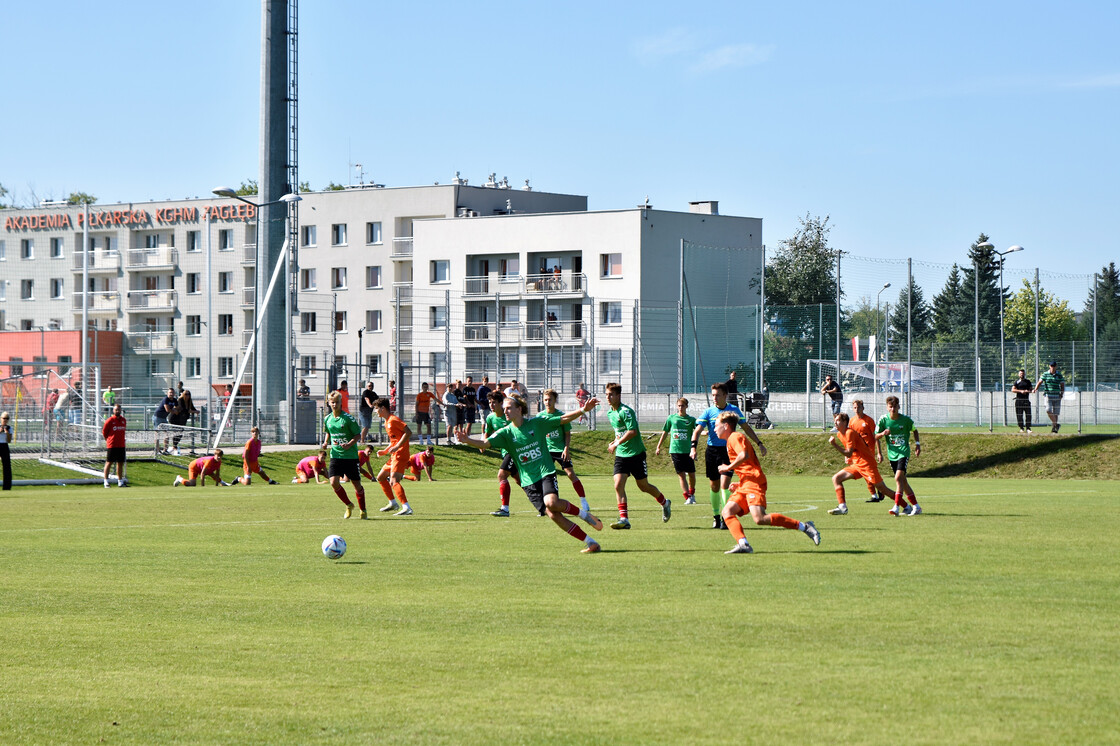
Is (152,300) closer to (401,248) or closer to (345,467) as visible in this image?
(401,248)

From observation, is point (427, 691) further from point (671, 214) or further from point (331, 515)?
point (671, 214)

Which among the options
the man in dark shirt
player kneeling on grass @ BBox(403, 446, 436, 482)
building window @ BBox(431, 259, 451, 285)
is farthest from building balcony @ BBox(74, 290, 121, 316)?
the man in dark shirt

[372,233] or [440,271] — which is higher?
[372,233]

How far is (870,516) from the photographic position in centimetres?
2133

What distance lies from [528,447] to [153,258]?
3323 inches

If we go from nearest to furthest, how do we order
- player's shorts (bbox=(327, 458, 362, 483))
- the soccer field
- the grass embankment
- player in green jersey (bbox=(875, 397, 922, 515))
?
the soccer field < player's shorts (bbox=(327, 458, 362, 483)) < player in green jersey (bbox=(875, 397, 922, 515)) < the grass embankment

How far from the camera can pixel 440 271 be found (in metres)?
84.2

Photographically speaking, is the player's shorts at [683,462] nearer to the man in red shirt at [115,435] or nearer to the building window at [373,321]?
the man in red shirt at [115,435]

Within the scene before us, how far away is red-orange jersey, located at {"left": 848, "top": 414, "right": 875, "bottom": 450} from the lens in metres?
22.4

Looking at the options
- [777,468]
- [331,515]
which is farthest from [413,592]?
[777,468]

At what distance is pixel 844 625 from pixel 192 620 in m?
5.08

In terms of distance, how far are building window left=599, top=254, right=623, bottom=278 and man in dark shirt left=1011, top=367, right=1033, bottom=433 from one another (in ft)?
125

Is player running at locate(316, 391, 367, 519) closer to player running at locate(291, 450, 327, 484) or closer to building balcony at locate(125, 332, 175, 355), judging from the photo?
player running at locate(291, 450, 327, 484)

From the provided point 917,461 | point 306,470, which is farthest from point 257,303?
point 917,461
